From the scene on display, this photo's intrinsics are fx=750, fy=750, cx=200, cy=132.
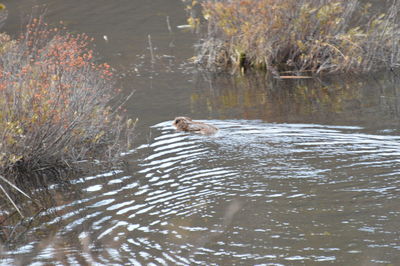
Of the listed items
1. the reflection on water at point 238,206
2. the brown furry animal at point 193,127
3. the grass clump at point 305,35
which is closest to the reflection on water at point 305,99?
the grass clump at point 305,35

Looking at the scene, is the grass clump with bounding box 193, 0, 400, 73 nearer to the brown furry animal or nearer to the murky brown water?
the murky brown water

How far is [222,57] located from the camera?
2016 centimetres

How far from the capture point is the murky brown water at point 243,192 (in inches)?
311

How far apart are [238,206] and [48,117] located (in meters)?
3.30

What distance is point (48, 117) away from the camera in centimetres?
1081

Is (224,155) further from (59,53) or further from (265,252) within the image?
(265,252)

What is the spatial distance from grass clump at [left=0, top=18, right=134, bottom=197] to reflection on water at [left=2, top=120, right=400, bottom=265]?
69 cm

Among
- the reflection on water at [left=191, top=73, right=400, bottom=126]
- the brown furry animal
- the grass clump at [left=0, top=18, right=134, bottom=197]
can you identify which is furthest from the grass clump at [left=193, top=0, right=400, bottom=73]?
the grass clump at [left=0, top=18, right=134, bottom=197]

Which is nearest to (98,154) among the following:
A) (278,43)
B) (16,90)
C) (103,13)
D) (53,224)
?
(16,90)

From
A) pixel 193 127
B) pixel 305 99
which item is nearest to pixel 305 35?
pixel 305 99

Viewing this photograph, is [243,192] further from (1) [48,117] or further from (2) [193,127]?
(2) [193,127]

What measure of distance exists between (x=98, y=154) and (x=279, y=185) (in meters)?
3.46

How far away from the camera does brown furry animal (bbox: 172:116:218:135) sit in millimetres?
12930

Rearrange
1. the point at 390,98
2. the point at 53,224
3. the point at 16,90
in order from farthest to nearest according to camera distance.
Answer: the point at 390,98
the point at 16,90
the point at 53,224
